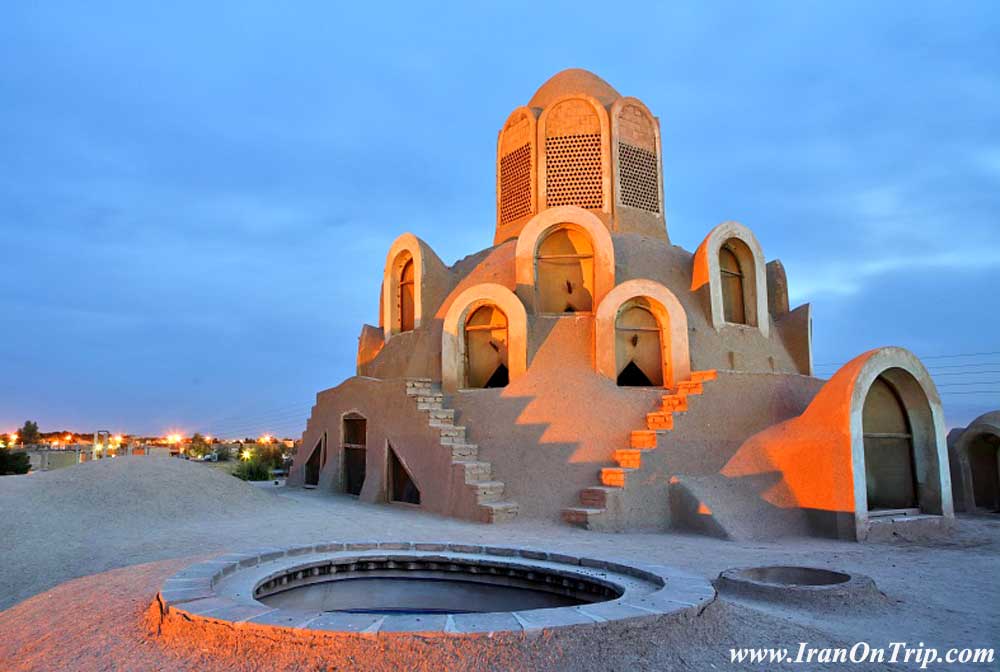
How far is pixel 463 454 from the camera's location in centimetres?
1384

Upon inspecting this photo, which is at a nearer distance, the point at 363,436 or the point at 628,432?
the point at 628,432

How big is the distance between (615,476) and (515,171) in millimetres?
10309

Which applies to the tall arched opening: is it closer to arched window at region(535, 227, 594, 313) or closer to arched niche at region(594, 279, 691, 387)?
arched window at region(535, 227, 594, 313)

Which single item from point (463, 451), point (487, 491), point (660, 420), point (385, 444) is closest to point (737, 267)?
point (660, 420)

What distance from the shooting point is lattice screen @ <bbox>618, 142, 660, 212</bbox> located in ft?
61.4

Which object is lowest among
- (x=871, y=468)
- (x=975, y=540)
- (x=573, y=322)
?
(x=975, y=540)

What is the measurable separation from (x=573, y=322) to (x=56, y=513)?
10.7 metres

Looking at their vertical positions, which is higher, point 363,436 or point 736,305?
point 736,305

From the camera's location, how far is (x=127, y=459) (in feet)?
48.7

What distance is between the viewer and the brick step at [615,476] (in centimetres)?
1236

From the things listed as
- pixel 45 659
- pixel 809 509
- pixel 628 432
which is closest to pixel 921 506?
pixel 809 509

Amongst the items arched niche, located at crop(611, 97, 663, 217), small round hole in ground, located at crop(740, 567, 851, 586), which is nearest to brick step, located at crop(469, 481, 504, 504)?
small round hole in ground, located at crop(740, 567, 851, 586)

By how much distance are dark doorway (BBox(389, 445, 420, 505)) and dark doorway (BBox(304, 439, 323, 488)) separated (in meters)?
4.01

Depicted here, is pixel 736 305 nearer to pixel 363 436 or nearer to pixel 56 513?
pixel 363 436
